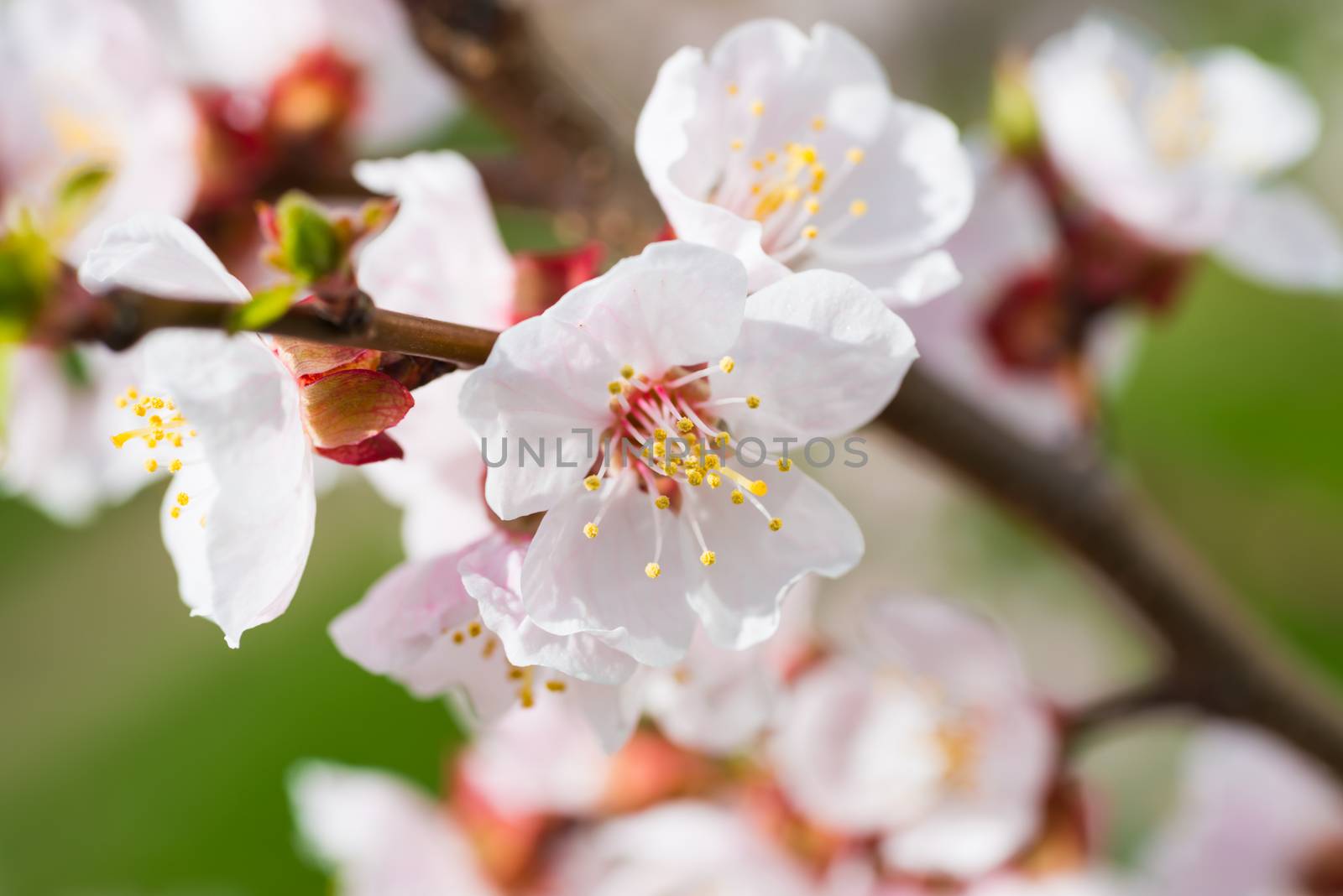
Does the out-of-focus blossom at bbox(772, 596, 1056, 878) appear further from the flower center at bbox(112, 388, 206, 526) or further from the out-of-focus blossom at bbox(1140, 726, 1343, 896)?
the flower center at bbox(112, 388, 206, 526)

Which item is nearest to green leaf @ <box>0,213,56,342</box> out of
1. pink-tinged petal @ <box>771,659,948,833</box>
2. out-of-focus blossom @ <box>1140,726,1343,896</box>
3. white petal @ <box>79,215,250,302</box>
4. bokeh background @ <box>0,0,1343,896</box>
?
white petal @ <box>79,215,250,302</box>

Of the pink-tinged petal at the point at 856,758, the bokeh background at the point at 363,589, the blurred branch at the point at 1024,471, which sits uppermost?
the blurred branch at the point at 1024,471

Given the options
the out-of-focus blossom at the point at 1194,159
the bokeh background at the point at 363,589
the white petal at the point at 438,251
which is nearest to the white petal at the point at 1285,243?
the out-of-focus blossom at the point at 1194,159

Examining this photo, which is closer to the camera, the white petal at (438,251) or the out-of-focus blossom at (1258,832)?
the white petal at (438,251)

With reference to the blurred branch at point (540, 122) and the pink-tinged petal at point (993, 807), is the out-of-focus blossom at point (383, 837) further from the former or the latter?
the blurred branch at point (540, 122)

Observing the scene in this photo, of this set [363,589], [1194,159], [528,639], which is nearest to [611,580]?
[528,639]

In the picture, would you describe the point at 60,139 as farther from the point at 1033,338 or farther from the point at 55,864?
the point at 55,864
